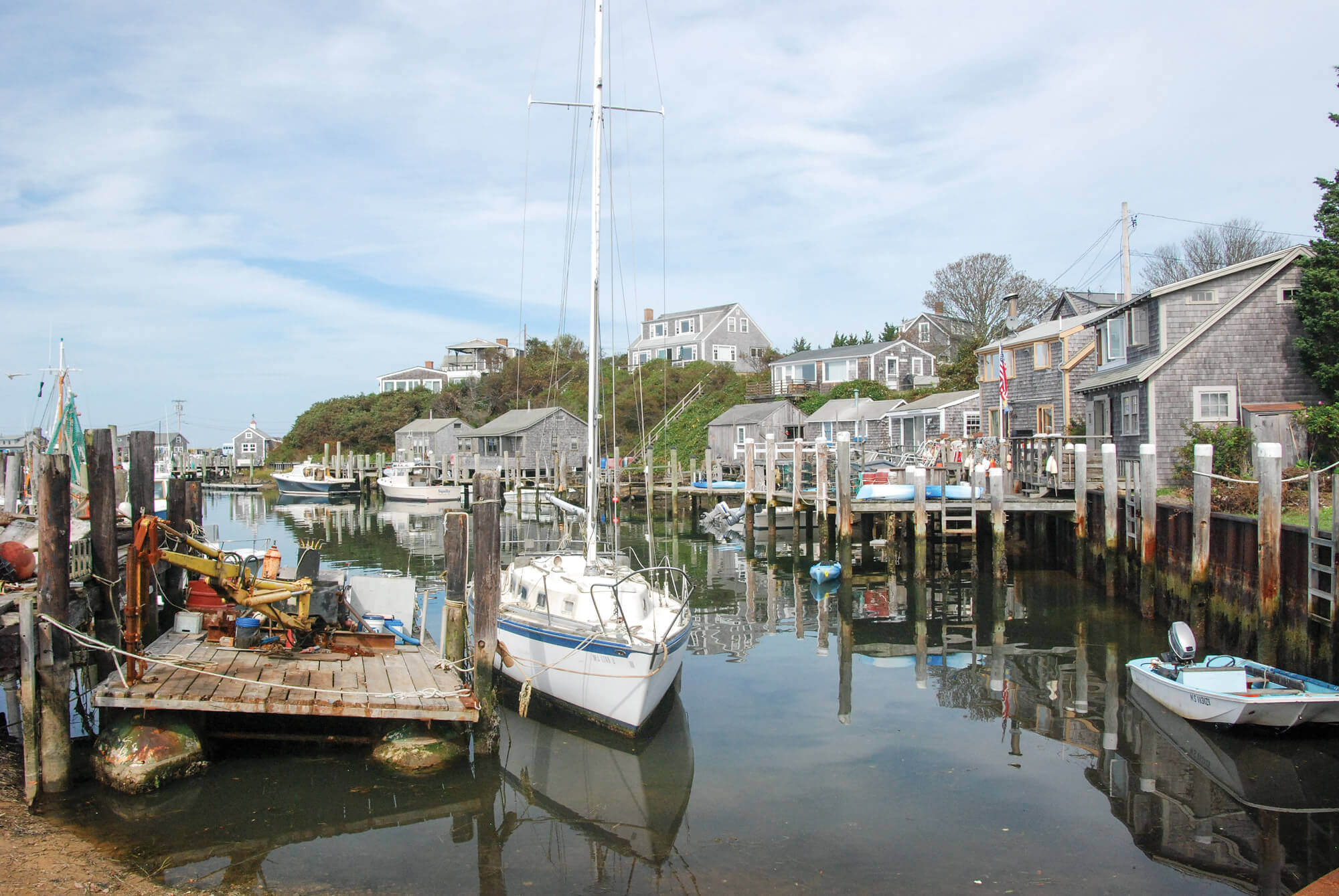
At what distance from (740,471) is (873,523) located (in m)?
19.0

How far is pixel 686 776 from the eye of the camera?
447 inches

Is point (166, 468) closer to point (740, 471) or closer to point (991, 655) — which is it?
point (740, 471)

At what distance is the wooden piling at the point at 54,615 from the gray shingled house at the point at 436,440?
65.9m

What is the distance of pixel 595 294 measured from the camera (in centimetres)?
1587

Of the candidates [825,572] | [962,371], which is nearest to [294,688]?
[825,572]

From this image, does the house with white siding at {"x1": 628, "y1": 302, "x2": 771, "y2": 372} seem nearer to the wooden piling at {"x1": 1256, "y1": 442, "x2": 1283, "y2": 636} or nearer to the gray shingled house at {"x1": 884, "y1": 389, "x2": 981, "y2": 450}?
the gray shingled house at {"x1": 884, "y1": 389, "x2": 981, "y2": 450}

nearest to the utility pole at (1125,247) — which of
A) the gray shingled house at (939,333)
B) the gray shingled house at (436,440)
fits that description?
the gray shingled house at (939,333)

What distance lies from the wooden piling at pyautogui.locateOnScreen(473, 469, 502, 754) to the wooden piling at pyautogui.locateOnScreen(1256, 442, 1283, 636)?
12881 mm

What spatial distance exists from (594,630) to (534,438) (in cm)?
5514

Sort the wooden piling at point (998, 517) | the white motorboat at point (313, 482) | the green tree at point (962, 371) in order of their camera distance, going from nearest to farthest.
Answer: the wooden piling at point (998, 517)
the green tree at point (962, 371)
the white motorboat at point (313, 482)

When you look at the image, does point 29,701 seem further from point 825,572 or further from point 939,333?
point 939,333

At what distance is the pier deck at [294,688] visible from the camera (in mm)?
10258

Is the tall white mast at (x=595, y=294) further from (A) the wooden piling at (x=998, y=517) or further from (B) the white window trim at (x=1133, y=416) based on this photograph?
(B) the white window trim at (x=1133, y=416)

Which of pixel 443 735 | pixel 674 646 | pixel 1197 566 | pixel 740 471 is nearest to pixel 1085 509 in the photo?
pixel 1197 566
